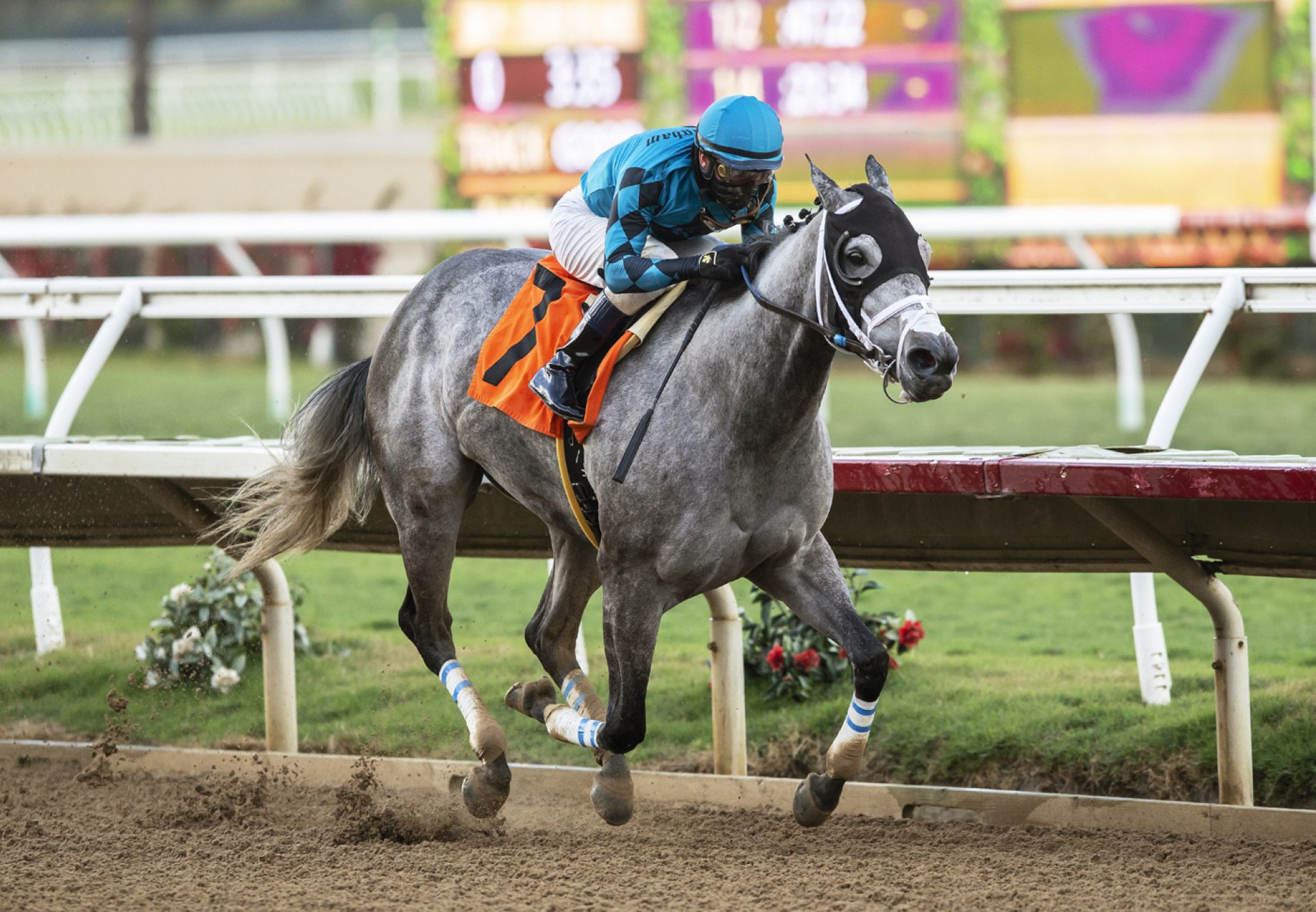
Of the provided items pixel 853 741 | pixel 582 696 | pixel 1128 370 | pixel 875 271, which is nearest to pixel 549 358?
pixel 582 696

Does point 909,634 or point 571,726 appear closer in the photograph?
point 571,726

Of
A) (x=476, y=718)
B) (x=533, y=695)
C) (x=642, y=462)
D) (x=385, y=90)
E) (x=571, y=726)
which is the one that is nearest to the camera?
(x=642, y=462)

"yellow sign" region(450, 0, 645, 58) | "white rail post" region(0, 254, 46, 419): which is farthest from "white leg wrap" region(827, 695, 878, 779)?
"yellow sign" region(450, 0, 645, 58)

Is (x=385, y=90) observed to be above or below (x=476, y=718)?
above

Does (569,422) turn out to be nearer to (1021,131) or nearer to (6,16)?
(1021,131)

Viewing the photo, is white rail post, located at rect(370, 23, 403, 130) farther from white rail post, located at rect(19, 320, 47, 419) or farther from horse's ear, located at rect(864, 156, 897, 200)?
horse's ear, located at rect(864, 156, 897, 200)

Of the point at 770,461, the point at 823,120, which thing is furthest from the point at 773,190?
the point at 823,120

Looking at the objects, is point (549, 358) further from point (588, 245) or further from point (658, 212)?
point (658, 212)

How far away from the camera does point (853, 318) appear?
2904 mm

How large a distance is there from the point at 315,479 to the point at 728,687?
1.19m

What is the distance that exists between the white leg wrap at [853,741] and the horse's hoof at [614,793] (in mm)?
447

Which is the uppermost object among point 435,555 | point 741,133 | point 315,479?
point 741,133

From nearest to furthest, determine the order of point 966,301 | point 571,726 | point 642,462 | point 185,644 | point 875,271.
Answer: point 875,271 → point 642,462 → point 571,726 → point 966,301 → point 185,644

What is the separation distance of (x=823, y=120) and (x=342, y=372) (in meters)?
5.99
